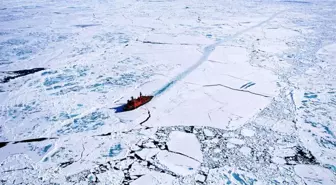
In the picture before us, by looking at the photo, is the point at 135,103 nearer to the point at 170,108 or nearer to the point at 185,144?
the point at 170,108

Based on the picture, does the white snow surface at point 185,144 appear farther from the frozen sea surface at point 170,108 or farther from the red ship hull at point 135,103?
the red ship hull at point 135,103

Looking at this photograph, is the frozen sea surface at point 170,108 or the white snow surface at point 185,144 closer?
the frozen sea surface at point 170,108

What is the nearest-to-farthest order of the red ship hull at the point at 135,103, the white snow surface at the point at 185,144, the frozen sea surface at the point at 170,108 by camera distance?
the frozen sea surface at the point at 170,108, the white snow surface at the point at 185,144, the red ship hull at the point at 135,103

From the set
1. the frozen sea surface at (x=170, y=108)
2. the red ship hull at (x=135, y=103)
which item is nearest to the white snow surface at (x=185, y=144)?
the frozen sea surface at (x=170, y=108)

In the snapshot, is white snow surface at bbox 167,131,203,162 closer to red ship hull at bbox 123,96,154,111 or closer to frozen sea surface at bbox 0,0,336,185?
frozen sea surface at bbox 0,0,336,185

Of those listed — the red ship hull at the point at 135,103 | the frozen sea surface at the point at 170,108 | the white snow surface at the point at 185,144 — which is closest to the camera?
the frozen sea surface at the point at 170,108

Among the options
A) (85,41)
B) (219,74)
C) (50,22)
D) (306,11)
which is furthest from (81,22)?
(306,11)

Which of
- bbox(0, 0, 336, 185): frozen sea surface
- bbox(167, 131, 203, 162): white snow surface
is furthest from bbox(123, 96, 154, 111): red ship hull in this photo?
bbox(167, 131, 203, 162): white snow surface

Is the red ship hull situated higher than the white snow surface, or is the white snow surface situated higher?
the red ship hull

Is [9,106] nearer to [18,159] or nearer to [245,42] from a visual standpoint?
[18,159]
